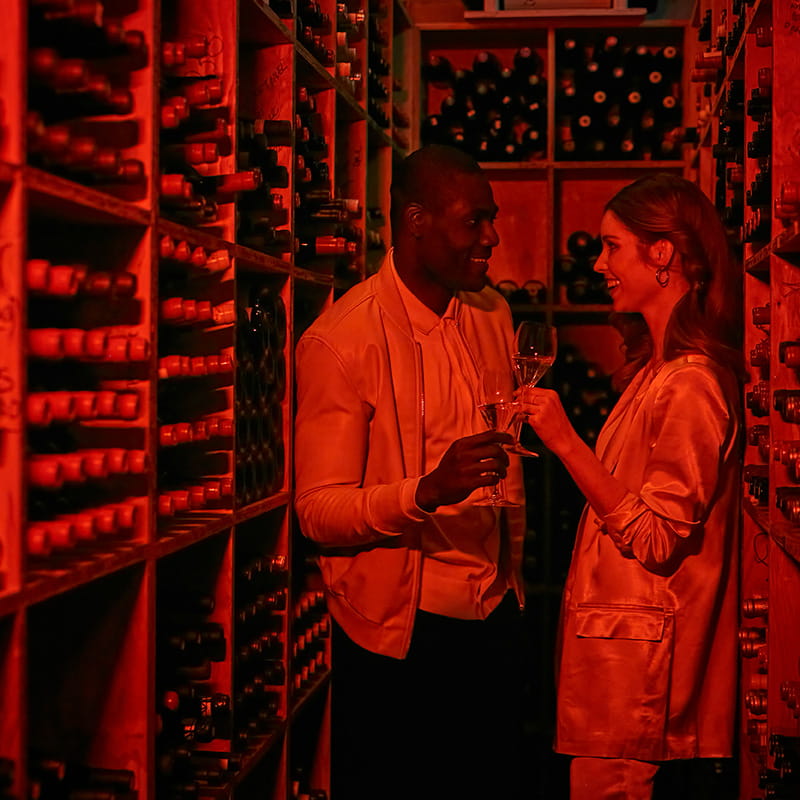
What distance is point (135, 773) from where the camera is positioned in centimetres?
178

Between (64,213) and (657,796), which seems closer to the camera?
(64,213)

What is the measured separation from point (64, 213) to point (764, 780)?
1734mm

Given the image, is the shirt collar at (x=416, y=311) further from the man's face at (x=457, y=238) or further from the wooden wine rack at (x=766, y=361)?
the wooden wine rack at (x=766, y=361)

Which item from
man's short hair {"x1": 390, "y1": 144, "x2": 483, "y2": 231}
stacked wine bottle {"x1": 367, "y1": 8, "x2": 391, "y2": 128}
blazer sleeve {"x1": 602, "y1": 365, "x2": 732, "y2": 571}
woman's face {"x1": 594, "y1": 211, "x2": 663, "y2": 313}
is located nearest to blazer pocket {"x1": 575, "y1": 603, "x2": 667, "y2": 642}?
blazer sleeve {"x1": 602, "y1": 365, "x2": 732, "y2": 571}

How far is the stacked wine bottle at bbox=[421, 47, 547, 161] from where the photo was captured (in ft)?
14.4

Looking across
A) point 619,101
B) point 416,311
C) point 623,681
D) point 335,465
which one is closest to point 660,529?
point 623,681

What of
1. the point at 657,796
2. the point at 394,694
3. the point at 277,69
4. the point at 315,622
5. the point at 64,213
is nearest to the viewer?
the point at 64,213

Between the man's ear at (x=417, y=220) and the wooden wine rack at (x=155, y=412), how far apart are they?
30cm

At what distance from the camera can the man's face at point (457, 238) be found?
248 cm

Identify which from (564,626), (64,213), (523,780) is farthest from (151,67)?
(523,780)

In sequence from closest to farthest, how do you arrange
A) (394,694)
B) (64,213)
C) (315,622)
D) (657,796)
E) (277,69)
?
(64,213), (657,796), (394,694), (277,69), (315,622)

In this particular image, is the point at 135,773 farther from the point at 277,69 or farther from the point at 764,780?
the point at 277,69

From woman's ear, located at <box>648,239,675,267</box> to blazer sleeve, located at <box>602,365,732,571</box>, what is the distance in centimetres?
27

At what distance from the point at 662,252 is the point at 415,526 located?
2.61 feet
